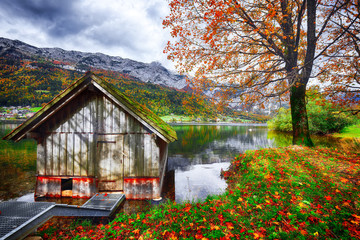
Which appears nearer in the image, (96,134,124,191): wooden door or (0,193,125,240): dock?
(0,193,125,240): dock

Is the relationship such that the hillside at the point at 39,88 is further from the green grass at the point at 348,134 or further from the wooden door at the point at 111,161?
the wooden door at the point at 111,161

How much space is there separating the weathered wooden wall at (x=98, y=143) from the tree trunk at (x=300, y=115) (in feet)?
33.9

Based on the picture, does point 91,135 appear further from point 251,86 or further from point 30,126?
point 251,86

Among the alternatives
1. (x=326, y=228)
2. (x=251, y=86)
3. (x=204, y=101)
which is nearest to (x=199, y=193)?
(x=326, y=228)

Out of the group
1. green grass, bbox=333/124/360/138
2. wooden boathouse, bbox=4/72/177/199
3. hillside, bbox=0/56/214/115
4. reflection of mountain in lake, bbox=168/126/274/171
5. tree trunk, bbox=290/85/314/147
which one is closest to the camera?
wooden boathouse, bbox=4/72/177/199

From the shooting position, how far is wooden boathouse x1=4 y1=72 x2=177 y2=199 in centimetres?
731

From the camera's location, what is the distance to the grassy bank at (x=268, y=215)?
11.7ft

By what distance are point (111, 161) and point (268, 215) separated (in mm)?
6755

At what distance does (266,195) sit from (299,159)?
4.97 metres

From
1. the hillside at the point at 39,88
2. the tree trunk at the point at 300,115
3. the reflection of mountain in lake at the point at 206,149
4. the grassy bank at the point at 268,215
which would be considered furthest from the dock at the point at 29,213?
the hillside at the point at 39,88

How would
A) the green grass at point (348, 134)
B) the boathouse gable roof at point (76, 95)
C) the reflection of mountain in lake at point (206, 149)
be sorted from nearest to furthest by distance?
the boathouse gable roof at point (76, 95) → the reflection of mountain in lake at point (206, 149) → the green grass at point (348, 134)

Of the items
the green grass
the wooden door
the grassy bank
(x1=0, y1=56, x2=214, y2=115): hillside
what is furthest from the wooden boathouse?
(x1=0, y1=56, x2=214, y2=115): hillside

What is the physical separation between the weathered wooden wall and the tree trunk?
1033 cm

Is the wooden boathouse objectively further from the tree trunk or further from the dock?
the tree trunk
